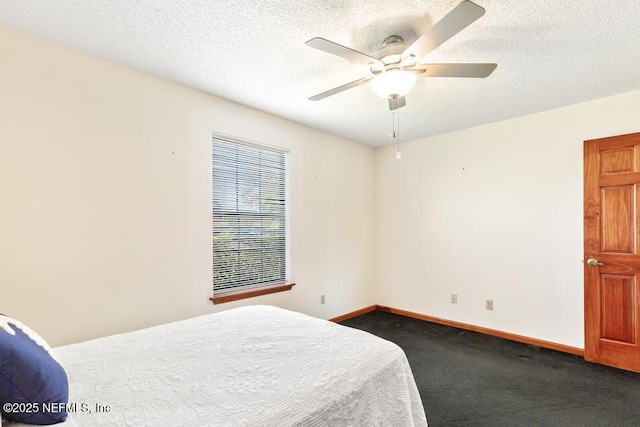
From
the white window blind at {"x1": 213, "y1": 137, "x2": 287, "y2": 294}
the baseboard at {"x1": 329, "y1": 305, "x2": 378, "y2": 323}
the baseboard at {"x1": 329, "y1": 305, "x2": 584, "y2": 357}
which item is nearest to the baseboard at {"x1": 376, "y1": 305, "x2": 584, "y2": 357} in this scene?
the baseboard at {"x1": 329, "y1": 305, "x2": 584, "y2": 357}

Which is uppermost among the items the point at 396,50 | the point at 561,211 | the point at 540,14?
the point at 540,14

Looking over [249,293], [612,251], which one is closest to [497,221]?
[612,251]

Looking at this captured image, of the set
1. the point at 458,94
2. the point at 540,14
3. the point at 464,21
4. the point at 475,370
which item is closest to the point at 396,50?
the point at 464,21

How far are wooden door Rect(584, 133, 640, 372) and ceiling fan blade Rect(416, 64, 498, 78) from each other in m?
2.00

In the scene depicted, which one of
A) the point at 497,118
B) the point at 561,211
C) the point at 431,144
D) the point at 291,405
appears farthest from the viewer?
the point at 431,144

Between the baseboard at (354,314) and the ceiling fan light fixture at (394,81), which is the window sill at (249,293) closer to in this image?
the baseboard at (354,314)

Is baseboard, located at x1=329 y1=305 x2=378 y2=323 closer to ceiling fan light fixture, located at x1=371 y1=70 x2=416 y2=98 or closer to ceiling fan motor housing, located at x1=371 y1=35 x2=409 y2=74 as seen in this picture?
ceiling fan light fixture, located at x1=371 y1=70 x2=416 y2=98

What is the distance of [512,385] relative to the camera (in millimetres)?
2426

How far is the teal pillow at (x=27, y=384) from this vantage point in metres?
0.90

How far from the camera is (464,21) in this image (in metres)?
1.37

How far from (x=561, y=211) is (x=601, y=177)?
1.48 feet

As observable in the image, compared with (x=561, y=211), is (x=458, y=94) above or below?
above

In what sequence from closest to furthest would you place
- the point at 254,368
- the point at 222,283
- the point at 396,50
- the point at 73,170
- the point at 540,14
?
the point at 254,368 → the point at 540,14 → the point at 396,50 → the point at 73,170 → the point at 222,283

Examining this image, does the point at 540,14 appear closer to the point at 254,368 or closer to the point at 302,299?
the point at 254,368
